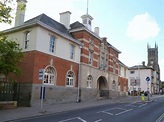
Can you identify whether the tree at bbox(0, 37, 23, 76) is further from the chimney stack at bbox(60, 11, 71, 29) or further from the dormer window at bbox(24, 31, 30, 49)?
the chimney stack at bbox(60, 11, 71, 29)

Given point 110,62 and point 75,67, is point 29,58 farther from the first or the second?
point 110,62

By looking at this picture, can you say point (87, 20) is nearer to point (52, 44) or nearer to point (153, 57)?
point (52, 44)

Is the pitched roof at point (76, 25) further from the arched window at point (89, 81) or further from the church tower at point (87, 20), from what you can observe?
the arched window at point (89, 81)

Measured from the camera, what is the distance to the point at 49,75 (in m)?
22.1

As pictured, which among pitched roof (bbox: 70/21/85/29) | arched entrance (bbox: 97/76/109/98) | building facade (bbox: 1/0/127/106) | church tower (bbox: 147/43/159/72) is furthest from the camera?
church tower (bbox: 147/43/159/72)

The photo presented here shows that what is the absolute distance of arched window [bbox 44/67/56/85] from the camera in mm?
21669

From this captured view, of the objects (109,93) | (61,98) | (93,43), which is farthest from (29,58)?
(109,93)

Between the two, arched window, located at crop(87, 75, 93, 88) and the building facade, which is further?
arched window, located at crop(87, 75, 93, 88)

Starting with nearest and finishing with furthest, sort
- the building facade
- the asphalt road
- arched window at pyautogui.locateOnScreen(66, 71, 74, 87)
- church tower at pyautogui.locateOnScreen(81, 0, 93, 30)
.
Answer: the asphalt road
the building facade
arched window at pyautogui.locateOnScreen(66, 71, 74, 87)
church tower at pyautogui.locateOnScreen(81, 0, 93, 30)

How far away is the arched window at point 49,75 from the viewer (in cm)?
2167

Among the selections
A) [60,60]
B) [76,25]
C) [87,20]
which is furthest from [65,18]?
[60,60]

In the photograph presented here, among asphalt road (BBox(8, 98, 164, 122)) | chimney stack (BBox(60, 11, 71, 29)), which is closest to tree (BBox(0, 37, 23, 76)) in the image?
asphalt road (BBox(8, 98, 164, 122))

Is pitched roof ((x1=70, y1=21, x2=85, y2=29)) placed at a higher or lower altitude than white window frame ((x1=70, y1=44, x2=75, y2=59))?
higher

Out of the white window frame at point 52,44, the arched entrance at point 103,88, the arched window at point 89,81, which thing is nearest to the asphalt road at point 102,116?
the white window frame at point 52,44
